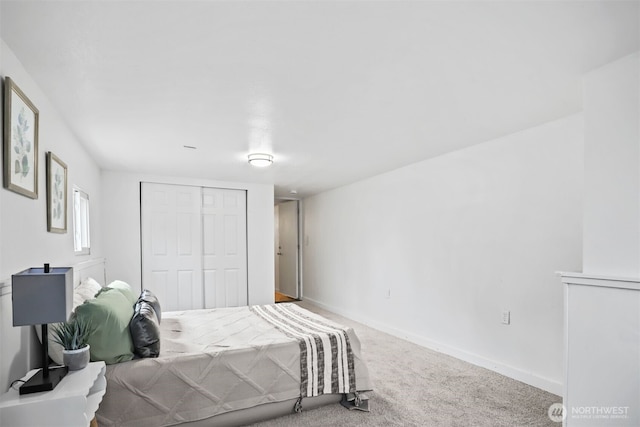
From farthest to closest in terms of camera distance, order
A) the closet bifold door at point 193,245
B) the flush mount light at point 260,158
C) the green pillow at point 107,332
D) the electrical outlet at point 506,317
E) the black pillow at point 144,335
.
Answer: the closet bifold door at point 193,245, the flush mount light at point 260,158, the electrical outlet at point 506,317, the black pillow at point 144,335, the green pillow at point 107,332

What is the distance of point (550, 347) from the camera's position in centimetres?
290

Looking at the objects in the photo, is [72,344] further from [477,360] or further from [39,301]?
[477,360]

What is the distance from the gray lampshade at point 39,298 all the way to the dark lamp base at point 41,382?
0.26m

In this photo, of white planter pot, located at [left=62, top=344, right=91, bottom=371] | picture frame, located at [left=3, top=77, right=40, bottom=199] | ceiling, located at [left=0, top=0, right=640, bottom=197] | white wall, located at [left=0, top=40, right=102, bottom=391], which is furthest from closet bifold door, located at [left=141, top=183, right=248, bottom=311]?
white planter pot, located at [left=62, top=344, right=91, bottom=371]

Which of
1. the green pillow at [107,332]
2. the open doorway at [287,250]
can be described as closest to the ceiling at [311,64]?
the green pillow at [107,332]

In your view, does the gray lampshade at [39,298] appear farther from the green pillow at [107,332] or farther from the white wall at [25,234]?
the green pillow at [107,332]

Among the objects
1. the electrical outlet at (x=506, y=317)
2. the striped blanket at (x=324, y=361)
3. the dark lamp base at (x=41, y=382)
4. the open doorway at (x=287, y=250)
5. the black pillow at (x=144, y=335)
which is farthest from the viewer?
the open doorway at (x=287, y=250)

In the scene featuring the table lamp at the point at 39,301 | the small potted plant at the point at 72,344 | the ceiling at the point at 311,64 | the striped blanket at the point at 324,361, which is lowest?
the striped blanket at the point at 324,361

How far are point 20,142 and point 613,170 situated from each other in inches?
124

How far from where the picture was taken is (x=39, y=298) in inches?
60.1

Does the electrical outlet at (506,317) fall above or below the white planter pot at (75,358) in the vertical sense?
below

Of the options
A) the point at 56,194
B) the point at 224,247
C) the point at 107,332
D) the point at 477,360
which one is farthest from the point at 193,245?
the point at 477,360

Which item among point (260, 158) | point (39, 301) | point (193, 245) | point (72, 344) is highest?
point (260, 158)

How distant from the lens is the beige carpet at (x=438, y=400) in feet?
8.12
